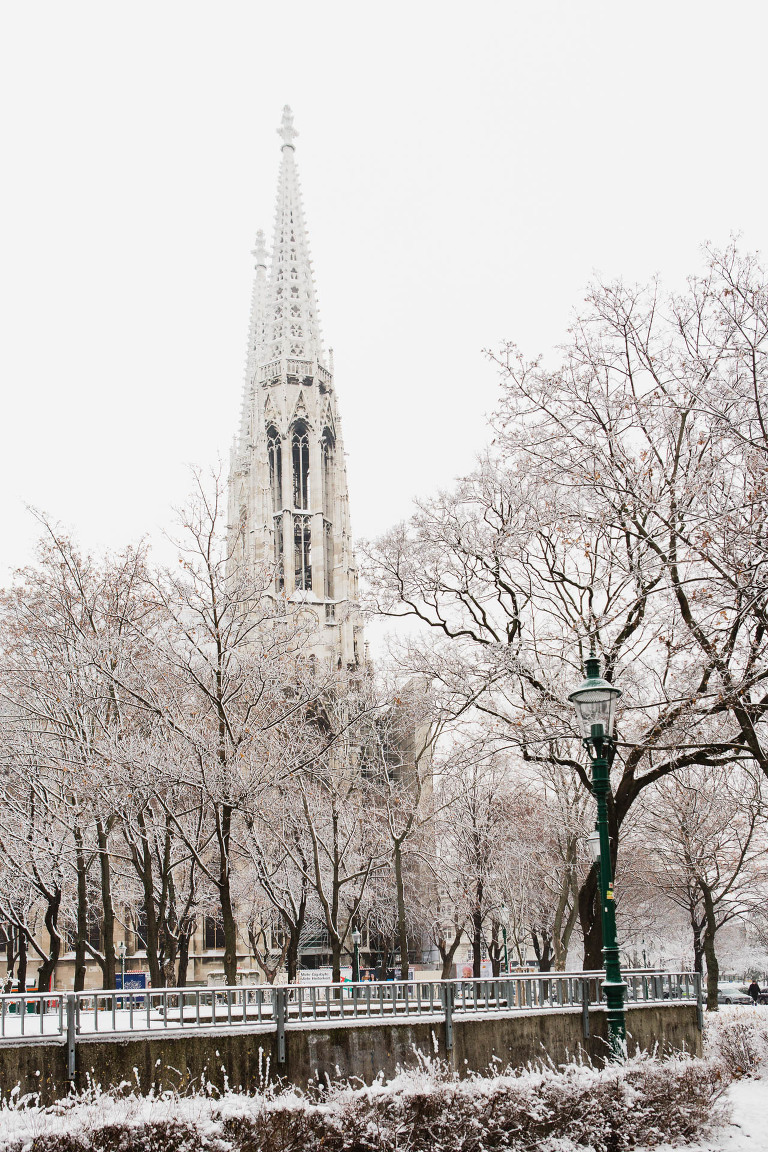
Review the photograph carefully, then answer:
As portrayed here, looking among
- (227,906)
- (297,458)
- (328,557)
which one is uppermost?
(297,458)

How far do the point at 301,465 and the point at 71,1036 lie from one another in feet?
213

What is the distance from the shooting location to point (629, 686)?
19.5 metres

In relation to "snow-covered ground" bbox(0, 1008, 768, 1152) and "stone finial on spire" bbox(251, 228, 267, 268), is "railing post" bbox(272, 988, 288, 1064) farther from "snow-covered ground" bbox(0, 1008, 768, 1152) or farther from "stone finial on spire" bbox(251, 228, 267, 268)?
"stone finial on spire" bbox(251, 228, 267, 268)

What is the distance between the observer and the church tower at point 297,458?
7194 centimetres

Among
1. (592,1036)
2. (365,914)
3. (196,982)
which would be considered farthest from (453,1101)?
(196,982)

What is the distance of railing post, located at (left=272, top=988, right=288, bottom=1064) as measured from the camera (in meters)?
12.9

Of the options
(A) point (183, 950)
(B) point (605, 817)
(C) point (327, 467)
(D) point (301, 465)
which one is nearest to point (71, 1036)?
(B) point (605, 817)

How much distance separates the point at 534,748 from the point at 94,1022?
9.32 meters

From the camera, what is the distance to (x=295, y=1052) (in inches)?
520

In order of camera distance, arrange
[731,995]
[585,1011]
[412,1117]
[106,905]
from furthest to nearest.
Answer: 1. [731,995]
2. [106,905]
3. [585,1011]
4. [412,1117]

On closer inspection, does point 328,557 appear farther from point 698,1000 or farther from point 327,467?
point 698,1000

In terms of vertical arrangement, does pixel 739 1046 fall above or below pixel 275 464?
below

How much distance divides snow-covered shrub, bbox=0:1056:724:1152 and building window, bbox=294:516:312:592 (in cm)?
6144

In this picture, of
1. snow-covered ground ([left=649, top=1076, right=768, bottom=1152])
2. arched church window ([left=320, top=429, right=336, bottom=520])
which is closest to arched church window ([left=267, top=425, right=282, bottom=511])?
arched church window ([left=320, top=429, right=336, bottom=520])
